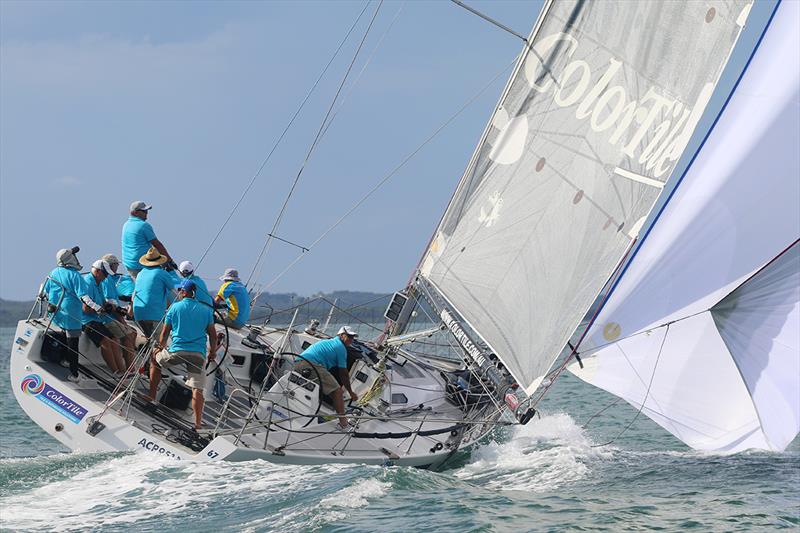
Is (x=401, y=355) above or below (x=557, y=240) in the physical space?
below

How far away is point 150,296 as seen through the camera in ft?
37.4

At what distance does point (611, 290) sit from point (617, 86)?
7.21 ft

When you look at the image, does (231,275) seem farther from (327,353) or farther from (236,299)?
(327,353)

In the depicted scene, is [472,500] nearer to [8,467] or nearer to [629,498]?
[629,498]

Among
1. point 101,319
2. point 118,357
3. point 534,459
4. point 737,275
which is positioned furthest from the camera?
point 534,459

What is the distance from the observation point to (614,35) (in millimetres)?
11406

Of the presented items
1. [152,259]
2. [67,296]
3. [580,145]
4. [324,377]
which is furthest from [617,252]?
[67,296]

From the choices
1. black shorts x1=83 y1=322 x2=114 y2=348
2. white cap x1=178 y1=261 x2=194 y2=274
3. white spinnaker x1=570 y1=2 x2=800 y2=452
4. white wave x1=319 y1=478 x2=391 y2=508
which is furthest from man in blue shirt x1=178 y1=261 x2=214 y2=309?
white spinnaker x1=570 y1=2 x2=800 y2=452

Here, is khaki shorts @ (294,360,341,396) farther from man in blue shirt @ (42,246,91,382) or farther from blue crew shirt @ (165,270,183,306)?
man in blue shirt @ (42,246,91,382)

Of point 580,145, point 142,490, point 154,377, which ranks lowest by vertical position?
point 142,490

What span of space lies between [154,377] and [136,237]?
1.78 meters

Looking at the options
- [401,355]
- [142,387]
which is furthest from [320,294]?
[142,387]

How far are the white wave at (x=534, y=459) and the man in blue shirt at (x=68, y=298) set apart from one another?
4.26m

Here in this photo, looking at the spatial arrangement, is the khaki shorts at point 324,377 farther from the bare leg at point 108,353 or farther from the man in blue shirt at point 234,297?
the bare leg at point 108,353
